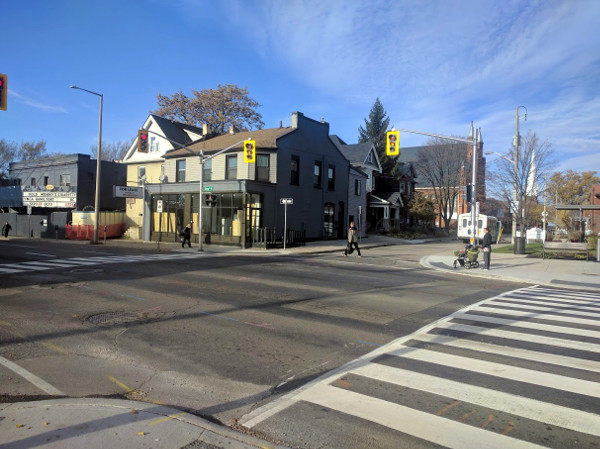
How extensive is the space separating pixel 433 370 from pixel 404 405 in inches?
46.8

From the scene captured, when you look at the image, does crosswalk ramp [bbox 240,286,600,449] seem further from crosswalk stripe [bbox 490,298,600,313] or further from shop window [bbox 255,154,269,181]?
shop window [bbox 255,154,269,181]

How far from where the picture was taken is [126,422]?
3.59 metres

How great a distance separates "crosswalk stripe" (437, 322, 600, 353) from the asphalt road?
0.69m

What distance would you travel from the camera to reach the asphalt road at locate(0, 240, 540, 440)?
4.66 m

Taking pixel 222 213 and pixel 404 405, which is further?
pixel 222 213

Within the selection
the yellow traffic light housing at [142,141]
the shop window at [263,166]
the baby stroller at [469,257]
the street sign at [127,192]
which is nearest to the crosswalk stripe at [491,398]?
the baby stroller at [469,257]

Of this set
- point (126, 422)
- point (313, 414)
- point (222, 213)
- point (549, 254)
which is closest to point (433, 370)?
point (313, 414)

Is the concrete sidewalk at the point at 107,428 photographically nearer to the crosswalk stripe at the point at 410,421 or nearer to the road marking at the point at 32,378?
the road marking at the point at 32,378

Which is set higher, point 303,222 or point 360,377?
point 303,222

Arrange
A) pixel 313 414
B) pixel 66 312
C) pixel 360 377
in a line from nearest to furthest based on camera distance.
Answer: pixel 313 414 → pixel 360 377 → pixel 66 312

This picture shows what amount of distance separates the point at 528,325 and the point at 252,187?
21083 mm

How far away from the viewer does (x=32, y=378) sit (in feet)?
15.7

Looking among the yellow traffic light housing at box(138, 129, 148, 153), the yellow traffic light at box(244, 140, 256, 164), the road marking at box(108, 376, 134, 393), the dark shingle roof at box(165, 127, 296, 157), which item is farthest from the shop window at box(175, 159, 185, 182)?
the road marking at box(108, 376, 134, 393)

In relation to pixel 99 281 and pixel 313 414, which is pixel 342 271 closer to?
pixel 99 281
